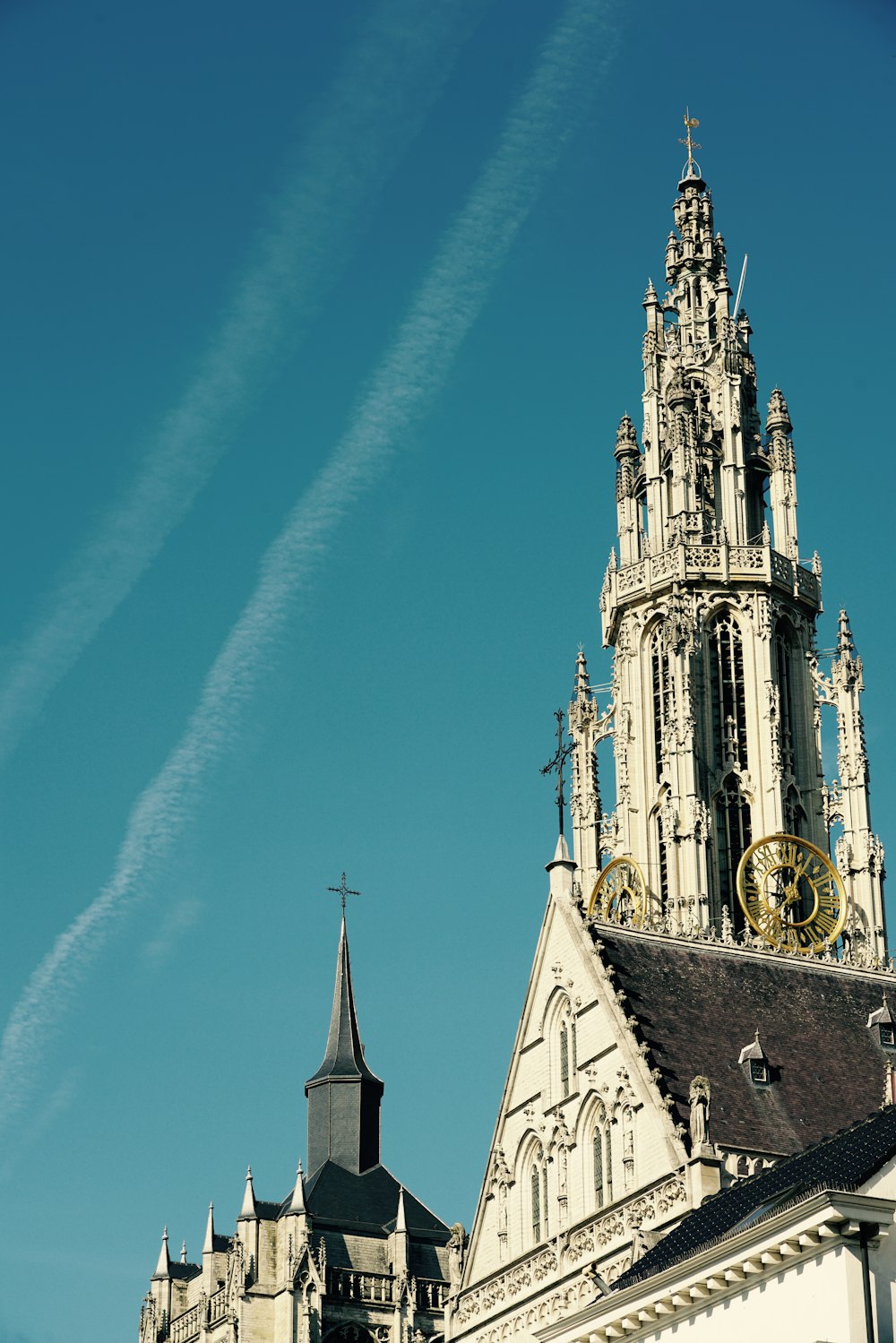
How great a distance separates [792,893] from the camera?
84875 mm

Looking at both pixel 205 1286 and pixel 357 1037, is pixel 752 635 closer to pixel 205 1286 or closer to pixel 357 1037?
pixel 357 1037

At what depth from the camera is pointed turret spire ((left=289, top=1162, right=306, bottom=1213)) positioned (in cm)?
8525

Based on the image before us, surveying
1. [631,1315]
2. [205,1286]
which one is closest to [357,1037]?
[205,1286]

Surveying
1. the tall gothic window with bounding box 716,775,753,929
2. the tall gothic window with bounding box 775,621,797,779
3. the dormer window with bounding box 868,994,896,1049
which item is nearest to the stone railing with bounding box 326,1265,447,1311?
the tall gothic window with bounding box 716,775,753,929

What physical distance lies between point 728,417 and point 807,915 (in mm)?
23811

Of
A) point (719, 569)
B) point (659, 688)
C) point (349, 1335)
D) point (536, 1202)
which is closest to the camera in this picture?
point (536, 1202)

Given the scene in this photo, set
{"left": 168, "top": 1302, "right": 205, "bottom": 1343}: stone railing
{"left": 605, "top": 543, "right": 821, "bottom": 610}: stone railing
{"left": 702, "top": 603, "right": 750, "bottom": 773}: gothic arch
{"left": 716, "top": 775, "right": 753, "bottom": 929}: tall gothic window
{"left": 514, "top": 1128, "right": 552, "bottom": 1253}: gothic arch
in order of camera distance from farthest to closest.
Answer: {"left": 605, "top": 543, "right": 821, "bottom": 610}: stone railing → {"left": 702, "top": 603, "right": 750, "bottom": 773}: gothic arch → {"left": 716, "top": 775, "right": 753, "bottom": 929}: tall gothic window → {"left": 168, "top": 1302, "right": 205, "bottom": 1343}: stone railing → {"left": 514, "top": 1128, "right": 552, "bottom": 1253}: gothic arch

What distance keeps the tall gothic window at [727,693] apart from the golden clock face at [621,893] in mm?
5379

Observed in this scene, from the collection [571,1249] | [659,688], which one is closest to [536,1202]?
[571,1249]

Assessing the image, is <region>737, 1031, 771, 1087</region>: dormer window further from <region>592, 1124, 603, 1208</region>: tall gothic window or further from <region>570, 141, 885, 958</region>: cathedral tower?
<region>570, 141, 885, 958</region>: cathedral tower

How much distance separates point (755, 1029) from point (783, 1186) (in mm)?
13782

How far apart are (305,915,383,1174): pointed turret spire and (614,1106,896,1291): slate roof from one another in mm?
46892

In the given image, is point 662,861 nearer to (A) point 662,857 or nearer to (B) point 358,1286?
(A) point 662,857

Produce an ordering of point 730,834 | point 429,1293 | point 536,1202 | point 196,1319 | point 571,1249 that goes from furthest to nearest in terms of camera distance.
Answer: point 730,834
point 196,1319
point 429,1293
point 536,1202
point 571,1249
